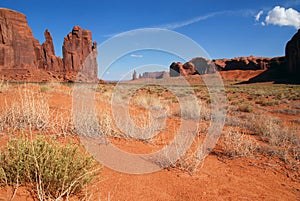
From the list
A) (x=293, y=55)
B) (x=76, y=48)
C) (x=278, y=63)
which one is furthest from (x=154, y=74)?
(x=278, y=63)

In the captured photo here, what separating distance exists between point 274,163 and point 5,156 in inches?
166

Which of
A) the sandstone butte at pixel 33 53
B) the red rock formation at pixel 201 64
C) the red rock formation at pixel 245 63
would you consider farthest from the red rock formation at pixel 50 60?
the red rock formation at pixel 245 63

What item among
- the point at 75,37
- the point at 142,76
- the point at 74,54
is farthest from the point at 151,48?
the point at 75,37

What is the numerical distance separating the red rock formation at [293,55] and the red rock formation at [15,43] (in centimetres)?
7003

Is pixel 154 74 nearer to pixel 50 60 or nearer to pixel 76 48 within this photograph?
pixel 50 60

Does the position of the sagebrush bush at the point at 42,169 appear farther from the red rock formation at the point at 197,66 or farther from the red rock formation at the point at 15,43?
the red rock formation at the point at 15,43

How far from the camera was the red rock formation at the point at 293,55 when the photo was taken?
47531 mm

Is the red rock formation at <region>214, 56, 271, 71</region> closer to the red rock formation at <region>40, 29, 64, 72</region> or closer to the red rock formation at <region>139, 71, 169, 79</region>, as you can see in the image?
the red rock formation at <region>40, 29, 64, 72</region>

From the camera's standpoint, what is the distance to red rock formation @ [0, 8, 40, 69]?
51.7 m

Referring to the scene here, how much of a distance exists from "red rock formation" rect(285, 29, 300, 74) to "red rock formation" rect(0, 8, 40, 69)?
70026mm

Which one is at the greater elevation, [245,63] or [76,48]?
[76,48]

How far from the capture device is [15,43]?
54375 mm

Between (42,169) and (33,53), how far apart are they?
222 ft

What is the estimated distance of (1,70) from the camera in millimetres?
47969
